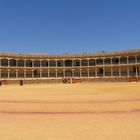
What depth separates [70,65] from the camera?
8219cm

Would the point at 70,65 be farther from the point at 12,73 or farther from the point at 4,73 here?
the point at 4,73

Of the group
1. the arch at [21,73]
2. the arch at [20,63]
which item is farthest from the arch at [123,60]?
the arch at [21,73]

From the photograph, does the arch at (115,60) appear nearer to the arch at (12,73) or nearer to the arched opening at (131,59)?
the arched opening at (131,59)

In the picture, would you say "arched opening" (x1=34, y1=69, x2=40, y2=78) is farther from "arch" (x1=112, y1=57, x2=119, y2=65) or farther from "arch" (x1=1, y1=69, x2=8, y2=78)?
"arch" (x1=112, y1=57, x2=119, y2=65)

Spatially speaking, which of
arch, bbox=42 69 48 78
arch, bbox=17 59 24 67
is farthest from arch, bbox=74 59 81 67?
arch, bbox=17 59 24 67

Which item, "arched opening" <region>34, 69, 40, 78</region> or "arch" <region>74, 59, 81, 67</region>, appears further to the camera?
"arch" <region>74, 59, 81, 67</region>

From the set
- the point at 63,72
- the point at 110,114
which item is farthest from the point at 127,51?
the point at 110,114

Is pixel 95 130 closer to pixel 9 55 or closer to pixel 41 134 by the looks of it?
pixel 41 134

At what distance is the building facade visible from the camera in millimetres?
74812

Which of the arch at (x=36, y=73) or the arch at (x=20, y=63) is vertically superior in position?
the arch at (x=20, y=63)

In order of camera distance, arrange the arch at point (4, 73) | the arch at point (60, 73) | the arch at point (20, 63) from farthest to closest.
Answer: the arch at point (60, 73), the arch at point (20, 63), the arch at point (4, 73)

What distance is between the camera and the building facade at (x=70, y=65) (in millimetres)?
74812

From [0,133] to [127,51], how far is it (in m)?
69.6

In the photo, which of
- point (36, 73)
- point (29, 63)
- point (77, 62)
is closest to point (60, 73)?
point (77, 62)
